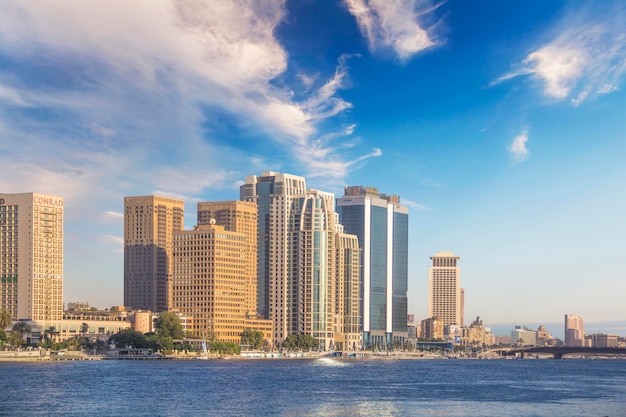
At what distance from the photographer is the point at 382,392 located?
157625mm

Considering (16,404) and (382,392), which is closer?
(16,404)

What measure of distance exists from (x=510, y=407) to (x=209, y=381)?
66629 mm

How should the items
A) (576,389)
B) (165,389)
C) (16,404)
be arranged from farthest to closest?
1. (576,389)
2. (165,389)
3. (16,404)

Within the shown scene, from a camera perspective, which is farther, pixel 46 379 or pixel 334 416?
pixel 46 379

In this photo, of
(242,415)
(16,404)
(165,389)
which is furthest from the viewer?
(165,389)

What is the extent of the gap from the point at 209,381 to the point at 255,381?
28.9ft

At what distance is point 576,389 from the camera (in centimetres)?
17512

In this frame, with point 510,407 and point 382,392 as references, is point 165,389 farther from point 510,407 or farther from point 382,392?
point 510,407

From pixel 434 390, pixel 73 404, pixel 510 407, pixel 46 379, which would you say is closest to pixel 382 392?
pixel 434 390

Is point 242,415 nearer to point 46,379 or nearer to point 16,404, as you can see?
point 16,404

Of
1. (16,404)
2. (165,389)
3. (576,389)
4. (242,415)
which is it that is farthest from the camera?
(576,389)

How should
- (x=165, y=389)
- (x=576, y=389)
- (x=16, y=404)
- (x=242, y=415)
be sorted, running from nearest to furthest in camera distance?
(x=242, y=415)
(x=16, y=404)
(x=165, y=389)
(x=576, y=389)

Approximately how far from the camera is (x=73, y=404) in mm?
127562

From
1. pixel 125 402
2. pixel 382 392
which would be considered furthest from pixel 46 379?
pixel 382 392
